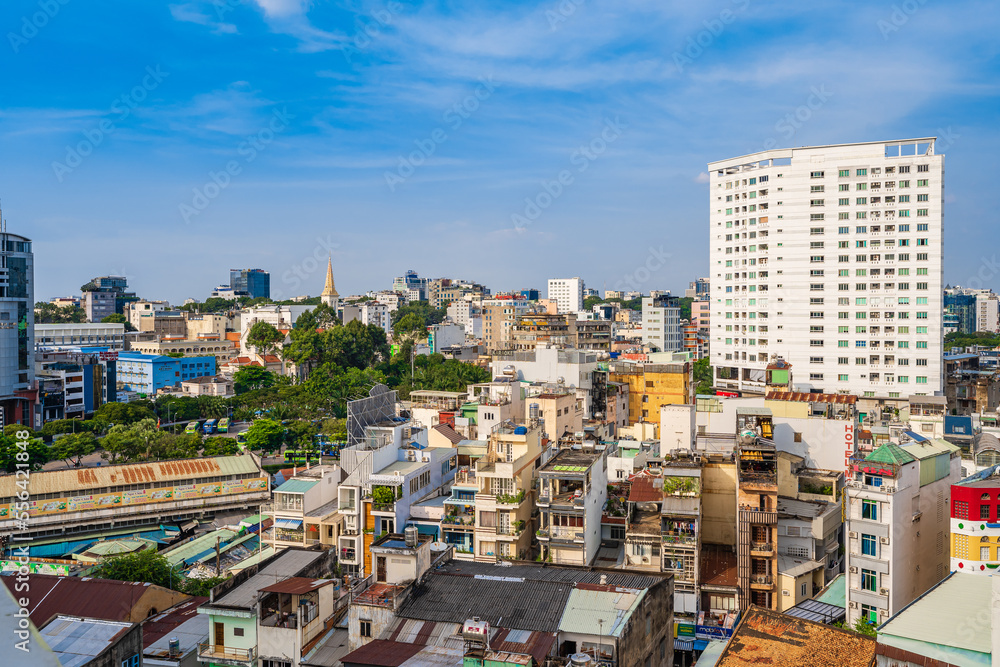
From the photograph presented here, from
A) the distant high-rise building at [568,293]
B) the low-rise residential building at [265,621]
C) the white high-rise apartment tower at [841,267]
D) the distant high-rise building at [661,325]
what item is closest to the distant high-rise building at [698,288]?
the distant high-rise building at [568,293]

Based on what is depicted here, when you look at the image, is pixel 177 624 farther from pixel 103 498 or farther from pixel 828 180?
pixel 828 180

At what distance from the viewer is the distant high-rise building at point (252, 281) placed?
17538 cm

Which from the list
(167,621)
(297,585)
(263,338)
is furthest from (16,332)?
(297,585)

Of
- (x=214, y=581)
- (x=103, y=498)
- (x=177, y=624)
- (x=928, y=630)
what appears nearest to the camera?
(x=928, y=630)

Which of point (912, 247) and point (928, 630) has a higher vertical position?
point (912, 247)

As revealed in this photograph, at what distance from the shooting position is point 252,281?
578ft

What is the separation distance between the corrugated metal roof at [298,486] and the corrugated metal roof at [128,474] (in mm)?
10425

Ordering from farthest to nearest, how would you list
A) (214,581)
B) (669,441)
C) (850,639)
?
(669,441) → (214,581) → (850,639)

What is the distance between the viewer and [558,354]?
44.4 meters

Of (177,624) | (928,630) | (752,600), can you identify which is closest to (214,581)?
(177,624)

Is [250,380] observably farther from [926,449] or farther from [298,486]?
[926,449]

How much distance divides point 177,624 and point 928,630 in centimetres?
1481

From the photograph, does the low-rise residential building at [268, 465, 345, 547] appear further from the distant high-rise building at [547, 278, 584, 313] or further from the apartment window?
the distant high-rise building at [547, 278, 584, 313]

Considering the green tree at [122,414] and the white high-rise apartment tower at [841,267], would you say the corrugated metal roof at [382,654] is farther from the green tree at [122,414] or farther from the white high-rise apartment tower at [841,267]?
the white high-rise apartment tower at [841,267]
